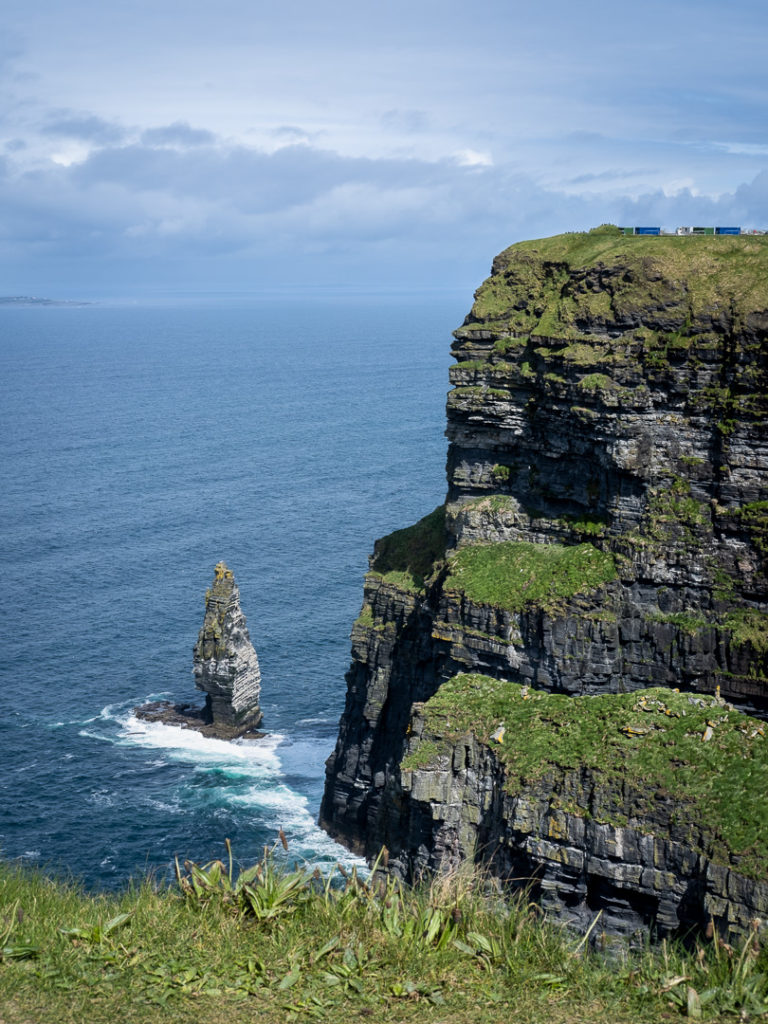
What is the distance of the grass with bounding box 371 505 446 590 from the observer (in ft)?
232

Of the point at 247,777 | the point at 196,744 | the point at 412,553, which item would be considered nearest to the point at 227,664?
the point at 196,744

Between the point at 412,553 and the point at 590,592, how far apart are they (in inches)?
688

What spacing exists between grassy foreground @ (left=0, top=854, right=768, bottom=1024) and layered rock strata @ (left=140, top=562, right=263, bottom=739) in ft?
182

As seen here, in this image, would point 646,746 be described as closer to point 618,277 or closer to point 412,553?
point 618,277

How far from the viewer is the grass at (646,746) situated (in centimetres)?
4109

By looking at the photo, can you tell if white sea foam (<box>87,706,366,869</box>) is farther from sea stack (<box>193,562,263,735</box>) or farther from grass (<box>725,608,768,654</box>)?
grass (<box>725,608,768,654</box>)

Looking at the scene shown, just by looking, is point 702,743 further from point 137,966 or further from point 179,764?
point 179,764

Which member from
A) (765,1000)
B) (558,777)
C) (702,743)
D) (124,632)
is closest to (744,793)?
(702,743)

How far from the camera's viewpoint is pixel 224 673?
280ft

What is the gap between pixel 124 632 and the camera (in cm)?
10425

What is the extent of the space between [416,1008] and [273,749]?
6083 centimetres

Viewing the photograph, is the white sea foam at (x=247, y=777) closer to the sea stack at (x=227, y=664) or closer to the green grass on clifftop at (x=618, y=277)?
the sea stack at (x=227, y=664)

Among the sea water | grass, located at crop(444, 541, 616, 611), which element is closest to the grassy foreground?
the sea water

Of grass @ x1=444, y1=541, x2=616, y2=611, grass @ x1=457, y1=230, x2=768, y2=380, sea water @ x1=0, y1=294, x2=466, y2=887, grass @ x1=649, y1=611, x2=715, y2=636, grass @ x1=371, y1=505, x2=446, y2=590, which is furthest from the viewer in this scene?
sea water @ x1=0, y1=294, x2=466, y2=887
